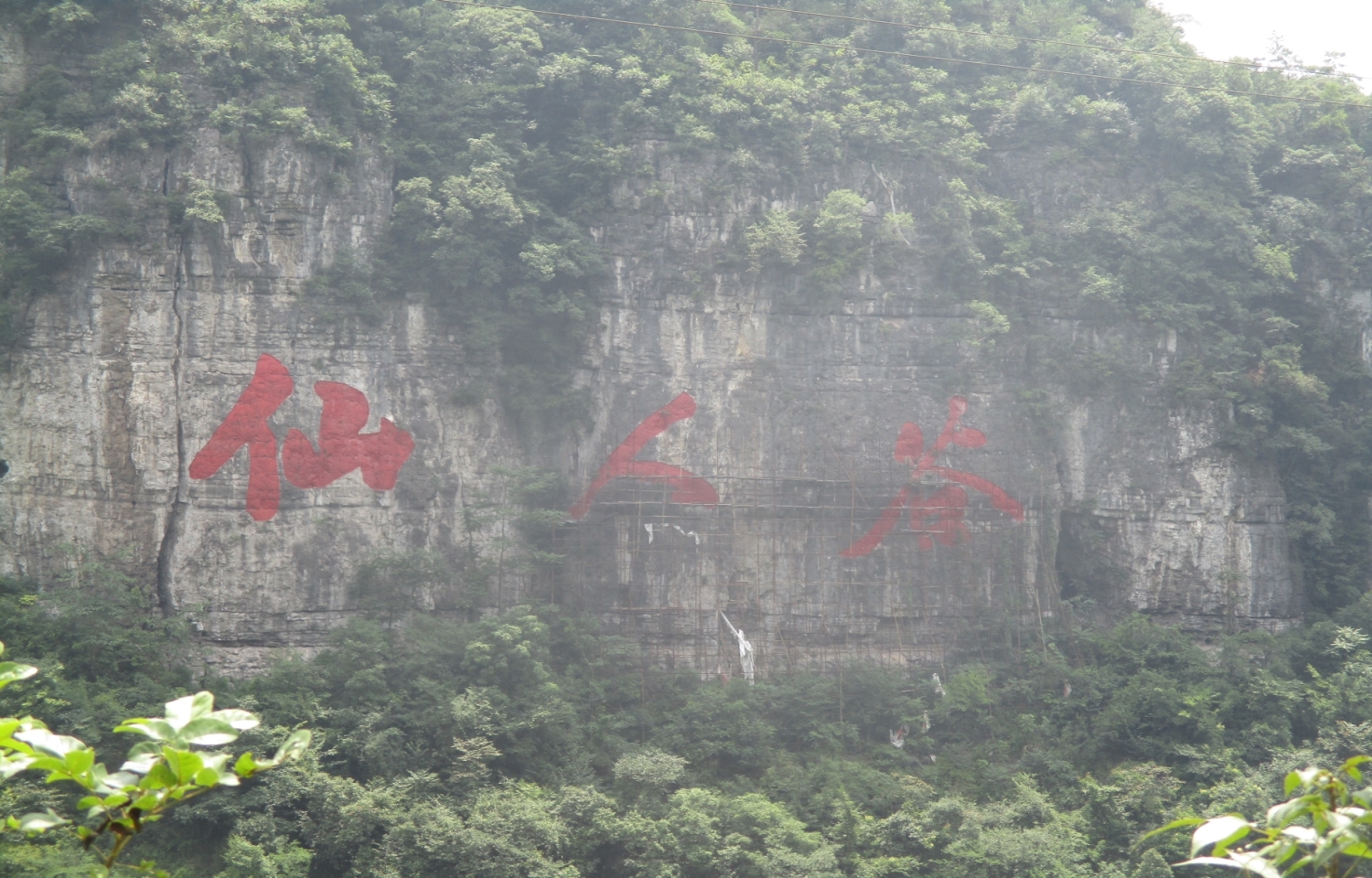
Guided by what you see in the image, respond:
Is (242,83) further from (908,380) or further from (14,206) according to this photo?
(908,380)

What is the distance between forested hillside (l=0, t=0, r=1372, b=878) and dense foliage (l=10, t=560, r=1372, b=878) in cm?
5

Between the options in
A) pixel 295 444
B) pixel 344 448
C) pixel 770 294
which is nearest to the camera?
pixel 295 444

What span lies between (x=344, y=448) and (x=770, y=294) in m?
6.33

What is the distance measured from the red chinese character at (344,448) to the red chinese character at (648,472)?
8.19 feet

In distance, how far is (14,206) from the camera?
12711mm

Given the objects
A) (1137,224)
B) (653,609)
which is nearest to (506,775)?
(653,609)

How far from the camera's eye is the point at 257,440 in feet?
44.4

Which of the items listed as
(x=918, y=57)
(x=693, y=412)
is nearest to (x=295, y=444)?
(x=693, y=412)

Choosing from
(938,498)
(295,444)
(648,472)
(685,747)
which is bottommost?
(685,747)

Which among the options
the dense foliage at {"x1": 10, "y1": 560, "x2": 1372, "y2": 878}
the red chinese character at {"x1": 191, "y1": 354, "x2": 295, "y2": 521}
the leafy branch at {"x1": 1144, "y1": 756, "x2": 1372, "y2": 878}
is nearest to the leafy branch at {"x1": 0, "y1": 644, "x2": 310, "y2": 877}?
the leafy branch at {"x1": 1144, "y1": 756, "x2": 1372, "y2": 878}

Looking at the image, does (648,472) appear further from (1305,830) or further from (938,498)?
(1305,830)

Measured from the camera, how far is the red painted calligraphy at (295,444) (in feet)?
44.2

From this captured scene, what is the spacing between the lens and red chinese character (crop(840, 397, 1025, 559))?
50.4 ft

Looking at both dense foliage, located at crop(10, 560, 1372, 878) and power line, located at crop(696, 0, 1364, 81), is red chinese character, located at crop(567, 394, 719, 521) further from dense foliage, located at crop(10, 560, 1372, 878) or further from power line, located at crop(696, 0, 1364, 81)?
power line, located at crop(696, 0, 1364, 81)
